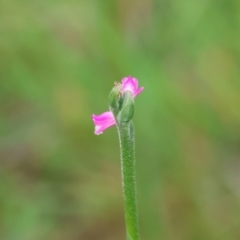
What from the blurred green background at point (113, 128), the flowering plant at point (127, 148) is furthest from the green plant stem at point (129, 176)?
the blurred green background at point (113, 128)

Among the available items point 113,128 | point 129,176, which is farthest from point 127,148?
point 113,128

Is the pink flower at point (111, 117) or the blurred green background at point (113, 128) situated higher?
the blurred green background at point (113, 128)

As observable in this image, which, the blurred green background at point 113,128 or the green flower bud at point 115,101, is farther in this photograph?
the blurred green background at point 113,128

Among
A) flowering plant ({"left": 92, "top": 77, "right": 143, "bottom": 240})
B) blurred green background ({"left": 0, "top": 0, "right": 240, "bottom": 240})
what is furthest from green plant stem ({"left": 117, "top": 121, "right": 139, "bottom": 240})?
blurred green background ({"left": 0, "top": 0, "right": 240, "bottom": 240})

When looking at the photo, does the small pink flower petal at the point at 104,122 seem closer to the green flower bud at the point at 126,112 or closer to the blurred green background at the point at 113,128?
the green flower bud at the point at 126,112

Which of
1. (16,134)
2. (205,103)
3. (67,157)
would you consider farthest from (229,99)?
(16,134)

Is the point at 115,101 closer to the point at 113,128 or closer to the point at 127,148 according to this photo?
the point at 127,148
